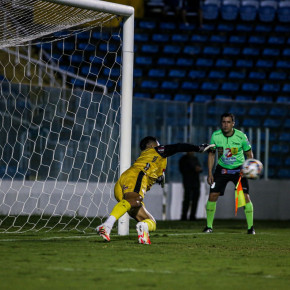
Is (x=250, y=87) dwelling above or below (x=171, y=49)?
below

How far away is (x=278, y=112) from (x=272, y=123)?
0.98ft

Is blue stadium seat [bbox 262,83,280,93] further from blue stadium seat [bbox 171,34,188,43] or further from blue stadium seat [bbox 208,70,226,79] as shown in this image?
blue stadium seat [bbox 171,34,188,43]

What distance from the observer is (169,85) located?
2038 centimetres

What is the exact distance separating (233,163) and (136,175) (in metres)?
2.57

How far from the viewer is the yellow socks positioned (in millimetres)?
7402

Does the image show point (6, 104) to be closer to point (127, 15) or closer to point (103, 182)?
point (103, 182)

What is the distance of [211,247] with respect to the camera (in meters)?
7.49

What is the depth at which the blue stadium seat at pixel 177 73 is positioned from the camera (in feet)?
67.9

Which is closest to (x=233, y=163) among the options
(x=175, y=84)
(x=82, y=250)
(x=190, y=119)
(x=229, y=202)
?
(x=82, y=250)

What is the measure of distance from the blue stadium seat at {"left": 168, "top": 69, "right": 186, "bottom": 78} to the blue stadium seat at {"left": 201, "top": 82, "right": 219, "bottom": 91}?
68cm

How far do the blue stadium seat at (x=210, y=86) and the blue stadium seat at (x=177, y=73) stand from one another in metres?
0.68

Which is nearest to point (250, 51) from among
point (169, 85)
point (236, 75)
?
point (236, 75)

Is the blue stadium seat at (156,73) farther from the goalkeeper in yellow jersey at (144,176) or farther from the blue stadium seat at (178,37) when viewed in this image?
the goalkeeper in yellow jersey at (144,176)

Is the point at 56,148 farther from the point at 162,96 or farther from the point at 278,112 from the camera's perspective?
the point at 162,96
